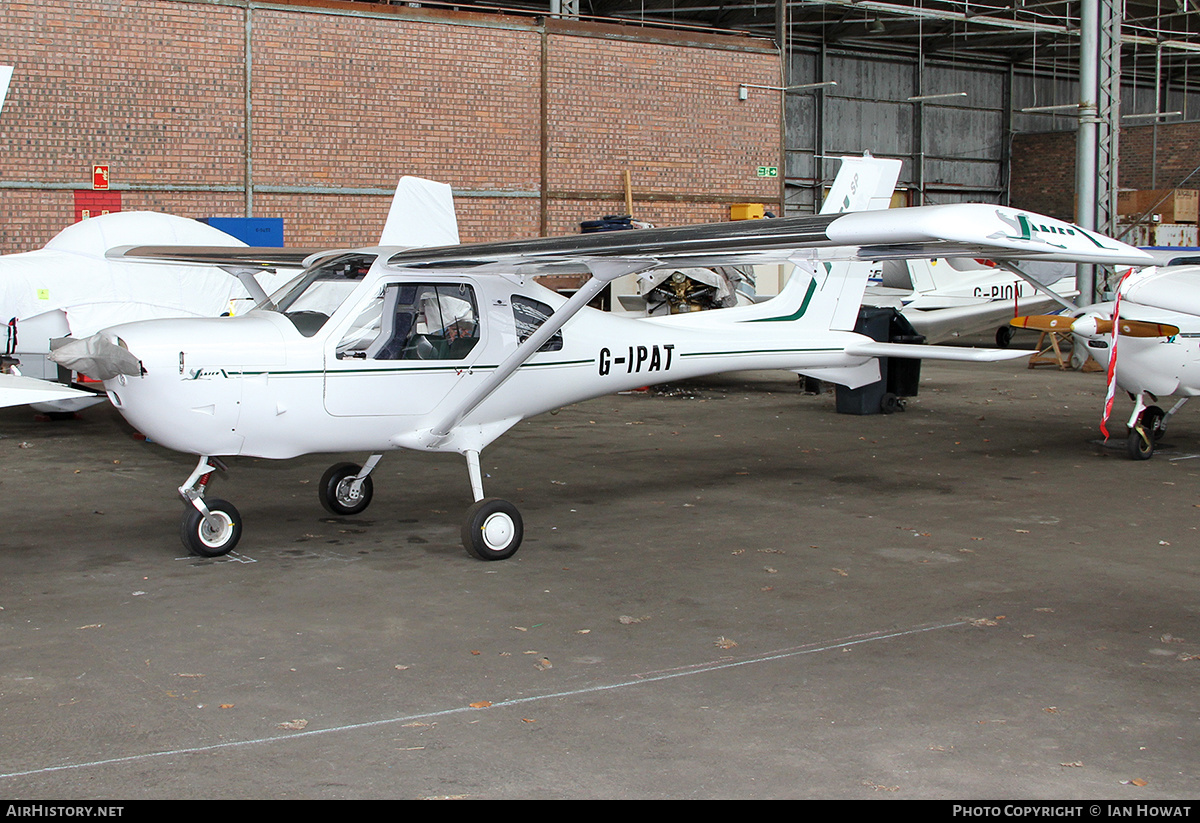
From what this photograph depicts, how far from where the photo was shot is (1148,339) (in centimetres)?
1062

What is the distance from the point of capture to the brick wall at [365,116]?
60.3 ft

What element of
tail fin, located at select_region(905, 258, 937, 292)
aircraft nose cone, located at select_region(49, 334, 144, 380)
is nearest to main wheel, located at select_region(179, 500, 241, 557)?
aircraft nose cone, located at select_region(49, 334, 144, 380)

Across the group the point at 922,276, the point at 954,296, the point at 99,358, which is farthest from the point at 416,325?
the point at 922,276

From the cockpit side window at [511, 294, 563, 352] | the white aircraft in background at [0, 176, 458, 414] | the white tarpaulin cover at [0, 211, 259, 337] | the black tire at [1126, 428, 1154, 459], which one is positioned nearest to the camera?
the cockpit side window at [511, 294, 563, 352]

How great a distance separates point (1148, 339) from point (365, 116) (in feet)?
46.9

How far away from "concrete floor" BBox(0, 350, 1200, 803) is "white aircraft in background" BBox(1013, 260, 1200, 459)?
64 cm

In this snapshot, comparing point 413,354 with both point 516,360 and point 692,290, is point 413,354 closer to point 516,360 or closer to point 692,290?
point 516,360

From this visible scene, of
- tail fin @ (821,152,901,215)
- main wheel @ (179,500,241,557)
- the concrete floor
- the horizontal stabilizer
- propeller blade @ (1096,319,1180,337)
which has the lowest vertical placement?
the concrete floor

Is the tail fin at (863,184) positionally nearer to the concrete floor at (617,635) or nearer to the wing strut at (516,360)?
the concrete floor at (617,635)

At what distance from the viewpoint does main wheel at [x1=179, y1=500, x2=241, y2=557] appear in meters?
7.04

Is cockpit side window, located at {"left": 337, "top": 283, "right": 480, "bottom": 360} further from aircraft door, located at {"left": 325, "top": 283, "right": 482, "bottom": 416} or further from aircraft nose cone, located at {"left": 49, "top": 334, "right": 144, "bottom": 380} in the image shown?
aircraft nose cone, located at {"left": 49, "top": 334, "right": 144, "bottom": 380}

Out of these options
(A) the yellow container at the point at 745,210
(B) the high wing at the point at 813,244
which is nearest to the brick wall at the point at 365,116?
(A) the yellow container at the point at 745,210

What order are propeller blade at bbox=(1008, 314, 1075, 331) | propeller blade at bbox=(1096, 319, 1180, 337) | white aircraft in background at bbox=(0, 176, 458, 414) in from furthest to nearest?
white aircraft in background at bbox=(0, 176, 458, 414) → propeller blade at bbox=(1008, 314, 1075, 331) → propeller blade at bbox=(1096, 319, 1180, 337)

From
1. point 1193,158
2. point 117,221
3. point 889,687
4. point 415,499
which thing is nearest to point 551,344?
point 415,499
